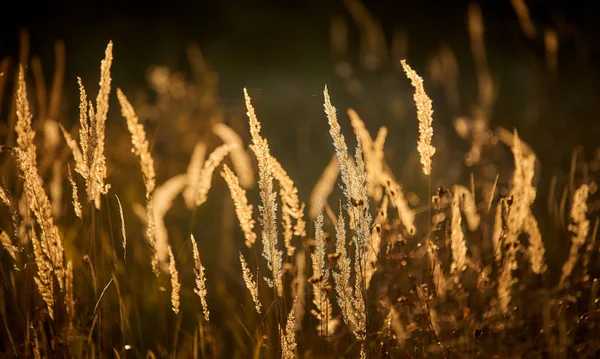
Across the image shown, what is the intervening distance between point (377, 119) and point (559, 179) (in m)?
2.07

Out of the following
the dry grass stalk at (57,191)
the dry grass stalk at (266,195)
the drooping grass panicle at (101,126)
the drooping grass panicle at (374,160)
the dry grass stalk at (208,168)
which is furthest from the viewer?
the dry grass stalk at (57,191)

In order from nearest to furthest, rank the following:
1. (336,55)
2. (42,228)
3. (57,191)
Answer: (42,228) → (57,191) → (336,55)

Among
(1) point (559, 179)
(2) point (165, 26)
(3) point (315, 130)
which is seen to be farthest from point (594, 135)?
(2) point (165, 26)

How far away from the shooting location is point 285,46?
10.6 m

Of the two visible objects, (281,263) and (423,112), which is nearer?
(423,112)

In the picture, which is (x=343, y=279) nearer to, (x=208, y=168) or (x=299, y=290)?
(x=299, y=290)

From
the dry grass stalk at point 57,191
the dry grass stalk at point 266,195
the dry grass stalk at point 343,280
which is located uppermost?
the dry grass stalk at point 57,191

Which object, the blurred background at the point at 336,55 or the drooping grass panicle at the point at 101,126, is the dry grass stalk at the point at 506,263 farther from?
the blurred background at the point at 336,55

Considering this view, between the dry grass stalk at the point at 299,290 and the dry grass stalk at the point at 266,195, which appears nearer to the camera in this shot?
the dry grass stalk at the point at 266,195

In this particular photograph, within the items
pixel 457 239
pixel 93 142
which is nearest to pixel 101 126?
pixel 93 142

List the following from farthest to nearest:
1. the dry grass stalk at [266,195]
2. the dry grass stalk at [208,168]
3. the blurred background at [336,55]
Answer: the blurred background at [336,55] → the dry grass stalk at [208,168] → the dry grass stalk at [266,195]

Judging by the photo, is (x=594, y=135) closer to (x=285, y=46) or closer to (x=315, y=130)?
(x=315, y=130)

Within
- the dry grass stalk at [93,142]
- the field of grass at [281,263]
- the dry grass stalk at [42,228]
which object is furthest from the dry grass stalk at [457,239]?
the dry grass stalk at [42,228]

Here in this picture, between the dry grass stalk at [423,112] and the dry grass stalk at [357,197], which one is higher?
the dry grass stalk at [423,112]
